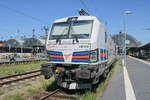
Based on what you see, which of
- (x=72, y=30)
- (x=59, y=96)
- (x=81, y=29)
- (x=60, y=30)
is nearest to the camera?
(x=59, y=96)

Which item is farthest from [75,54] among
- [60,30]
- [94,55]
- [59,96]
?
[59,96]

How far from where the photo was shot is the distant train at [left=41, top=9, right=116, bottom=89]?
6.43 metres

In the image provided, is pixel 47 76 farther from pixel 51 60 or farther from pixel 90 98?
pixel 90 98

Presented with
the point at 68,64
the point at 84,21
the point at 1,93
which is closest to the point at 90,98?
the point at 68,64

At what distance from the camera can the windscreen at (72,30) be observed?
6.89m

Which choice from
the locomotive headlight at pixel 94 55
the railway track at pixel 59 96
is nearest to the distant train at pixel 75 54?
the locomotive headlight at pixel 94 55

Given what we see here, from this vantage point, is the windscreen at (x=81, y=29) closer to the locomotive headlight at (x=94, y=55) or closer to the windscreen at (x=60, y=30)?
the windscreen at (x=60, y=30)

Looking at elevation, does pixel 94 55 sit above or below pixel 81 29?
below

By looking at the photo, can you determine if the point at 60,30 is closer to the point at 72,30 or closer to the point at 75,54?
the point at 72,30

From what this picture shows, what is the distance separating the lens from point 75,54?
21.8 ft

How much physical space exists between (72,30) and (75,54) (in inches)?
45.0

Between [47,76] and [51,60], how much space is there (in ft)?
2.36

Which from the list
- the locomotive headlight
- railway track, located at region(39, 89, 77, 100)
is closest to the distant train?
the locomotive headlight

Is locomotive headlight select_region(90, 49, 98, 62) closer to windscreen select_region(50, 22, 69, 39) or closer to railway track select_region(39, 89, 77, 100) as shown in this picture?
windscreen select_region(50, 22, 69, 39)
